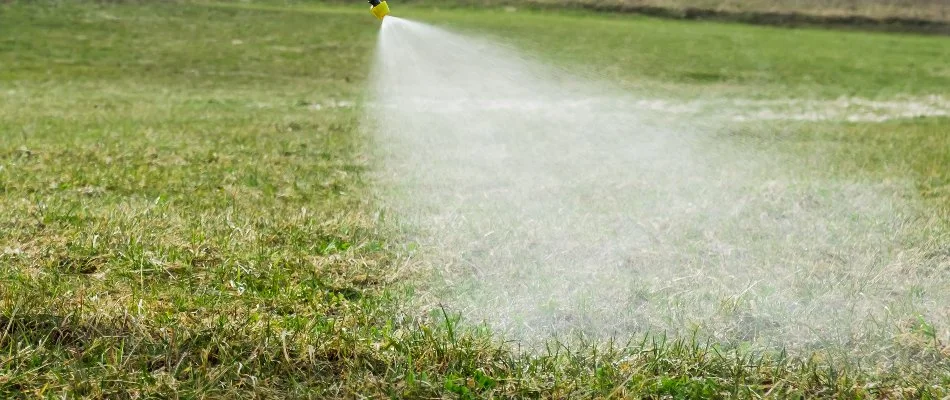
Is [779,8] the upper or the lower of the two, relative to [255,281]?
lower

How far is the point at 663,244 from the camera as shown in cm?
541

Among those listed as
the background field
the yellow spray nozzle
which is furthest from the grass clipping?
the background field

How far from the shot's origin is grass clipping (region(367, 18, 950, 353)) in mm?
3977

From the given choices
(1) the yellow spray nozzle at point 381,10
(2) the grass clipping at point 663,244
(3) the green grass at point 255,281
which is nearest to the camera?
(3) the green grass at point 255,281

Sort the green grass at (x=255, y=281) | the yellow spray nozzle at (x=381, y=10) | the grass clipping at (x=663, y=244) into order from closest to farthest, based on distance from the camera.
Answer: the green grass at (x=255, y=281), the grass clipping at (x=663, y=244), the yellow spray nozzle at (x=381, y=10)

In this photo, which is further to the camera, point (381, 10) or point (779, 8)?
point (779, 8)

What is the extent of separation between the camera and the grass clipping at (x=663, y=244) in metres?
3.98

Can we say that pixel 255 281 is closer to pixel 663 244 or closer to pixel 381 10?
pixel 663 244

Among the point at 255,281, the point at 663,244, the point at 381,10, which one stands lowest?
the point at 663,244

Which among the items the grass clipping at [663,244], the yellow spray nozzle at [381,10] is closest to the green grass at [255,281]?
the grass clipping at [663,244]

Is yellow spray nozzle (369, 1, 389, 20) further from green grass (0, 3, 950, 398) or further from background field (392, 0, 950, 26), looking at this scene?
background field (392, 0, 950, 26)

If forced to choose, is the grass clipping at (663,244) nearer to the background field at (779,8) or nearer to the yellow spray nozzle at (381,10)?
the yellow spray nozzle at (381,10)

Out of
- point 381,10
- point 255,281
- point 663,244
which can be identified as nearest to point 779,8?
point 381,10

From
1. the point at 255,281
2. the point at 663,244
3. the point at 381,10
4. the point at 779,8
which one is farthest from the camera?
the point at 779,8
